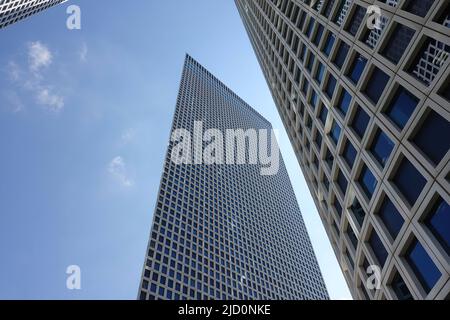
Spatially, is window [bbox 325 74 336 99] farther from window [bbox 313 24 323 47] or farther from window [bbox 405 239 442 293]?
window [bbox 405 239 442 293]

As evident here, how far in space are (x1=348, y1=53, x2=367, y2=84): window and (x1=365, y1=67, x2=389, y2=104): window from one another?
1318 mm

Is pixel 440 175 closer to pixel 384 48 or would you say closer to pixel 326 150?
pixel 384 48

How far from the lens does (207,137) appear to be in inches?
4609

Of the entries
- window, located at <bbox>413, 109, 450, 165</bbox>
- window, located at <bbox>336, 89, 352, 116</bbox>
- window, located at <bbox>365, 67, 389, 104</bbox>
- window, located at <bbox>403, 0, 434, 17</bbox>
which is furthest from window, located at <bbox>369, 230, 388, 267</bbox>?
window, located at <bbox>403, 0, 434, 17</bbox>

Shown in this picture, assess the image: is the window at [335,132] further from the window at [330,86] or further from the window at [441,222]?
A: the window at [441,222]

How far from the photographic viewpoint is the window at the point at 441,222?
1426 centimetres

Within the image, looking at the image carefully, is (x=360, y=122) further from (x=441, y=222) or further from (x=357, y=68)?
(x=441, y=222)

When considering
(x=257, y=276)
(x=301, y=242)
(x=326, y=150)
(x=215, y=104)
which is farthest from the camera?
(x=215, y=104)

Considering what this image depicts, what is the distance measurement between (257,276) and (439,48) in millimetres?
72436

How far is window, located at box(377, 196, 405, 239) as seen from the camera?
17.8 m

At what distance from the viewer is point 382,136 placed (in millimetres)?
19047

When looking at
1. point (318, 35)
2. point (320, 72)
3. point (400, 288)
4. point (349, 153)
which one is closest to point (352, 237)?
point (349, 153)

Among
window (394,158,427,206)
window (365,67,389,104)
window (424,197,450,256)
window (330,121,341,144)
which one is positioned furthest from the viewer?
window (330,121,341,144)

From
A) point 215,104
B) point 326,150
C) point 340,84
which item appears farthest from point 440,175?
point 215,104
